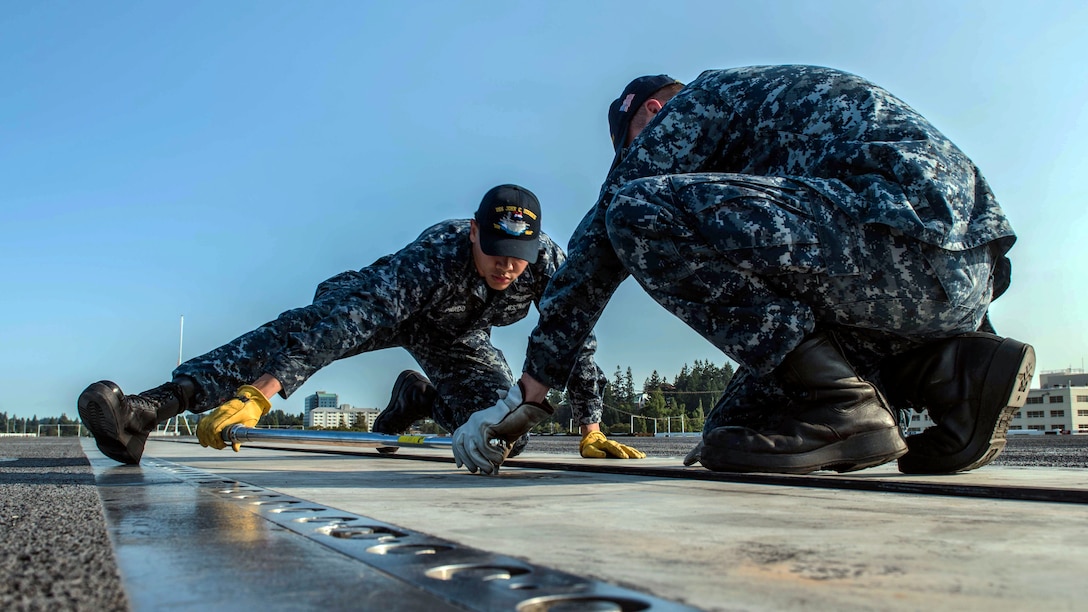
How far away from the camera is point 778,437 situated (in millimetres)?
1738

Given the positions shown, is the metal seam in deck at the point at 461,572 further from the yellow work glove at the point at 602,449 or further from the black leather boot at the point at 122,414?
the yellow work glove at the point at 602,449

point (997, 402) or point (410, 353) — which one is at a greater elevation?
point (410, 353)

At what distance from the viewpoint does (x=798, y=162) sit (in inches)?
79.8

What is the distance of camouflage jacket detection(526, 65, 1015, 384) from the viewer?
1.76m

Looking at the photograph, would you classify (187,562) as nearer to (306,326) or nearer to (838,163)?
(838,163)

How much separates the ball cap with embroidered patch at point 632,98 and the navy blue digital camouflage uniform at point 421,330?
32.5 inches

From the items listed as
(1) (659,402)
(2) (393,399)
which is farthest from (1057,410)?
(2) (393,399)

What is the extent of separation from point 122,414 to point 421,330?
1.53m

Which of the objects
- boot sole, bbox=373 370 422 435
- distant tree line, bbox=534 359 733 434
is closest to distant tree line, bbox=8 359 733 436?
distant tree line, bbox=534 359 733 434

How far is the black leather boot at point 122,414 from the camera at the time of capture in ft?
8.71

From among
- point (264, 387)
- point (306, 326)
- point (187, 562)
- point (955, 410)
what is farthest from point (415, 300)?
point (187, 562)

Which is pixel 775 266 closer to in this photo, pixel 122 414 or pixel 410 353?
pixel 122 414

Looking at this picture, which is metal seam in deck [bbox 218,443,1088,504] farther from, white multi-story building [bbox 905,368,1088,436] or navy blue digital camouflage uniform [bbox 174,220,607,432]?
white multi-story building [bbox 905,368,1088,436]

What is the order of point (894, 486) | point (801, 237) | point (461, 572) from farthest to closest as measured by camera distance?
point (801, 237)
point (894, 486)
point (461, 572)
